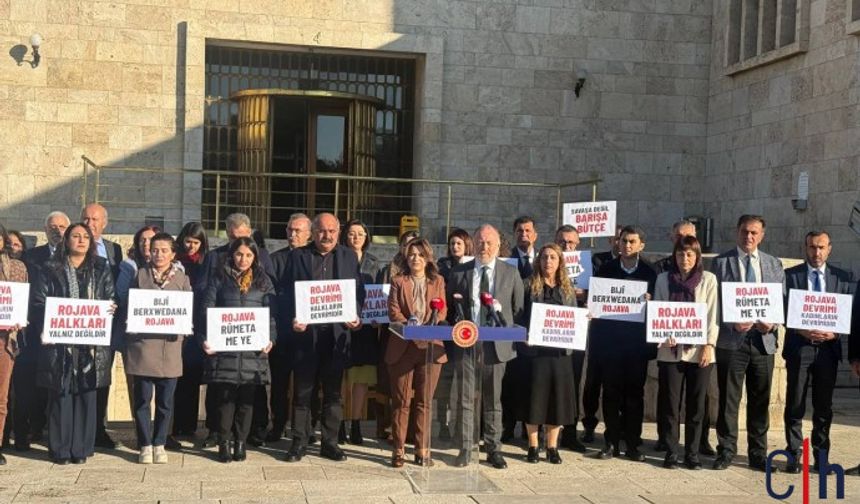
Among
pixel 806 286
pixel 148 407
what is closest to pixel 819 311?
pixel 806 286

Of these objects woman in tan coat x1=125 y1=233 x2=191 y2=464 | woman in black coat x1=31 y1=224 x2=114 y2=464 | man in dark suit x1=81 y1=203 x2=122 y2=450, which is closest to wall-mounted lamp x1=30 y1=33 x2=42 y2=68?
man in dark suit x1=81 y1=203 x2=122 y2=450

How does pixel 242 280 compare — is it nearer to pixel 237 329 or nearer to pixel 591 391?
pixel 237 329

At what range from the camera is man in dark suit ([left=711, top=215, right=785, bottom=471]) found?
9.71 m

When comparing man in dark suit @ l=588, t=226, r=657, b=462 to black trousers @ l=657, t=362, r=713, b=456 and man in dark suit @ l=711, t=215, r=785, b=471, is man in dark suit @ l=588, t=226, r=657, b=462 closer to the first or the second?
black trousers @ l=657, t=362, r=713, b=456

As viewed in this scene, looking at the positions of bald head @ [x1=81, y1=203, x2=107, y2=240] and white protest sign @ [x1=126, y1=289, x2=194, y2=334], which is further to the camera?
bald head @ [x1=81, y1=203, x2=107, y2=240]

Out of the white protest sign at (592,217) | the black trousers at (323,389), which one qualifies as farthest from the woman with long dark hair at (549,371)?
the white protest sign at (592,217)

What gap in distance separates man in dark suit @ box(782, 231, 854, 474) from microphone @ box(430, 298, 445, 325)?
119 inches

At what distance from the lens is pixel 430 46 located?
18984mm

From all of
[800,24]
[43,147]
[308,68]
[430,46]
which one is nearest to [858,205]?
[800,24]

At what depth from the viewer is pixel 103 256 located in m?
9.98

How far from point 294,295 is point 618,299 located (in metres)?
2.71

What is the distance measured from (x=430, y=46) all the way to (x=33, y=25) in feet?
20.1

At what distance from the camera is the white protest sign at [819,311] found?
9.58 meters

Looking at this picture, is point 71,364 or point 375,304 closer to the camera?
point 71,364
